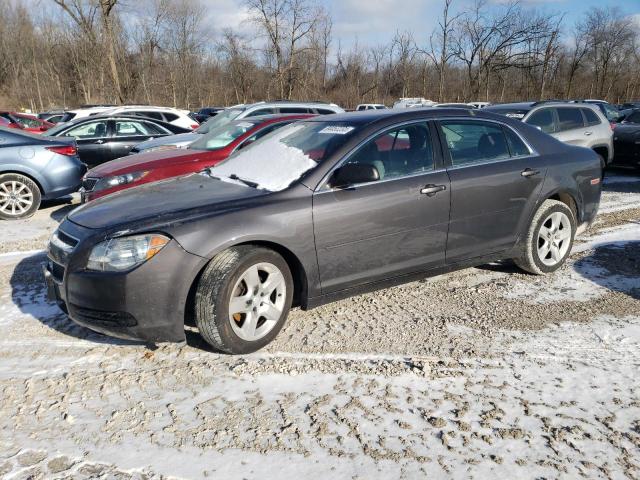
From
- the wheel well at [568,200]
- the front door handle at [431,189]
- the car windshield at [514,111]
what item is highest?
the car windshield at [514,111]

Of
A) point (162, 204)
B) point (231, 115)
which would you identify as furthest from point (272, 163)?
point (231, 115)

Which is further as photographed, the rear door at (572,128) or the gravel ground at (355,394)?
the rear door at (572,128)

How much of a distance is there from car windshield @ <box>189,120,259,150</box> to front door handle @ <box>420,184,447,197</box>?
4.28 m

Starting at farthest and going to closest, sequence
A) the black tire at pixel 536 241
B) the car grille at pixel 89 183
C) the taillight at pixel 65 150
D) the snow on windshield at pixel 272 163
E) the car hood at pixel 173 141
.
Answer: the car hood at pixel 173 141, the taillight at pixel 65 150, the car grille at pixel 89 183, the black tire at pixel 536 241, the snow on windshield at pixel 272 163

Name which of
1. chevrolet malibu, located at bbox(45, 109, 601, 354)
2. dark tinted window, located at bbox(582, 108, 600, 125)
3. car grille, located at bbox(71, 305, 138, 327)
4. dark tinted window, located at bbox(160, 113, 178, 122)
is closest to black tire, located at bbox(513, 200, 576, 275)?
chevrolet malibu, located at bbox(45, 109, 601, 354)

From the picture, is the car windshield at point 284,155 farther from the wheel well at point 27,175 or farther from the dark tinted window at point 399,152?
the wheel well at point 27,175

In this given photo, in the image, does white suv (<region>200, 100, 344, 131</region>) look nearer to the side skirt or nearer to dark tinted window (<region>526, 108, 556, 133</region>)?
dark tinted window (<region>526, 108, 556, 133</region>)

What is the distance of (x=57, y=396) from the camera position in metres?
3.04

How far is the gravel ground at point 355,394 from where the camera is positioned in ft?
8.17

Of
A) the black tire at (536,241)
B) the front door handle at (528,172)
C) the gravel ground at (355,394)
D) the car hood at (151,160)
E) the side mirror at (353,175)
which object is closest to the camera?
the gravel ground at (355,394)

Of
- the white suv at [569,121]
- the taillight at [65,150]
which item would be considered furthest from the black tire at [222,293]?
the white suv at [569,121]

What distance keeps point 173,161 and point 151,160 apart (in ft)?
1.04

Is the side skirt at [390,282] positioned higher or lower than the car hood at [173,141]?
lower

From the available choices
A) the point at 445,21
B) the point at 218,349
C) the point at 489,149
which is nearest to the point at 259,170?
the point at 218,349
